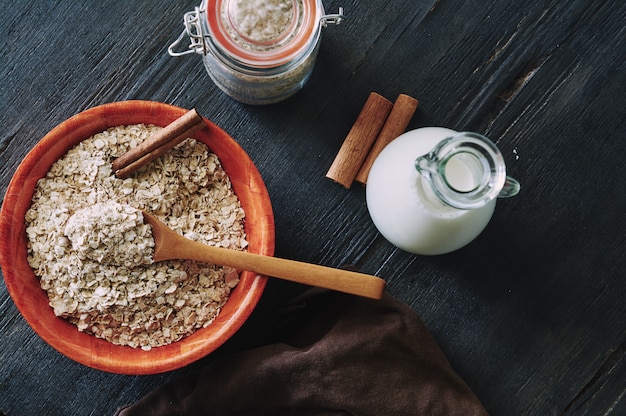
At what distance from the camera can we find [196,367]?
1062 millimetres

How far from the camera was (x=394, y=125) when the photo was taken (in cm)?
105

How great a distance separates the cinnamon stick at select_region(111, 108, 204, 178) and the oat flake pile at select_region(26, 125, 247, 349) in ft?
0.06

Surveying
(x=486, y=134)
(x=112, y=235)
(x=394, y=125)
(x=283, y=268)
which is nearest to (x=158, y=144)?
(x=112, y=235)

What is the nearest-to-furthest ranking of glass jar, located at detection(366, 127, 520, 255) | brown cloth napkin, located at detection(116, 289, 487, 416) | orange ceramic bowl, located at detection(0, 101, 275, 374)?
glass jar, located at detection(366, 127, 520, 255) → orange ceramic bowl, located at detection(0, 101, 275, 374) → brown cloth napkin, located at detection(116, 289, 487, 416)

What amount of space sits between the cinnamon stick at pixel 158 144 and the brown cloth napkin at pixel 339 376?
1.09ft

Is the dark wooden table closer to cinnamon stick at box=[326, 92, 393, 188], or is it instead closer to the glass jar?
cinnamon stick at box=[326, 92, 393, 188]

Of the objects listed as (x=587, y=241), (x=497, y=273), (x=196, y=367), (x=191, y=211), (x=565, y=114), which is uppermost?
(x=565, y=114)

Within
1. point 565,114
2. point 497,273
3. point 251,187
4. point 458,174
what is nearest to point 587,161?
point 565,114

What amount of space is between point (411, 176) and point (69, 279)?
0.52 meters

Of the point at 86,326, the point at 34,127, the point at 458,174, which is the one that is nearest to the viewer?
the point at 458,174

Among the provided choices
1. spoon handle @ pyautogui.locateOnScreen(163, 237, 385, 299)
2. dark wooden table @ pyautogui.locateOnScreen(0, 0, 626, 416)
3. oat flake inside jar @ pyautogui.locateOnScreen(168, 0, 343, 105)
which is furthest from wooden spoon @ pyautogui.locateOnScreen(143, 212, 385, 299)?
oat flake inside jar @ pyautogui.locateOnScreen(168, 0, 343, 105)

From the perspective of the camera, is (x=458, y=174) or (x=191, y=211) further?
(x=191, y=211)

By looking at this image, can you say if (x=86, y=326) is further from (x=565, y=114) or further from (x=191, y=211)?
(x=565, y=114)

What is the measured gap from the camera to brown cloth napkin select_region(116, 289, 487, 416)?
3.31 feet
